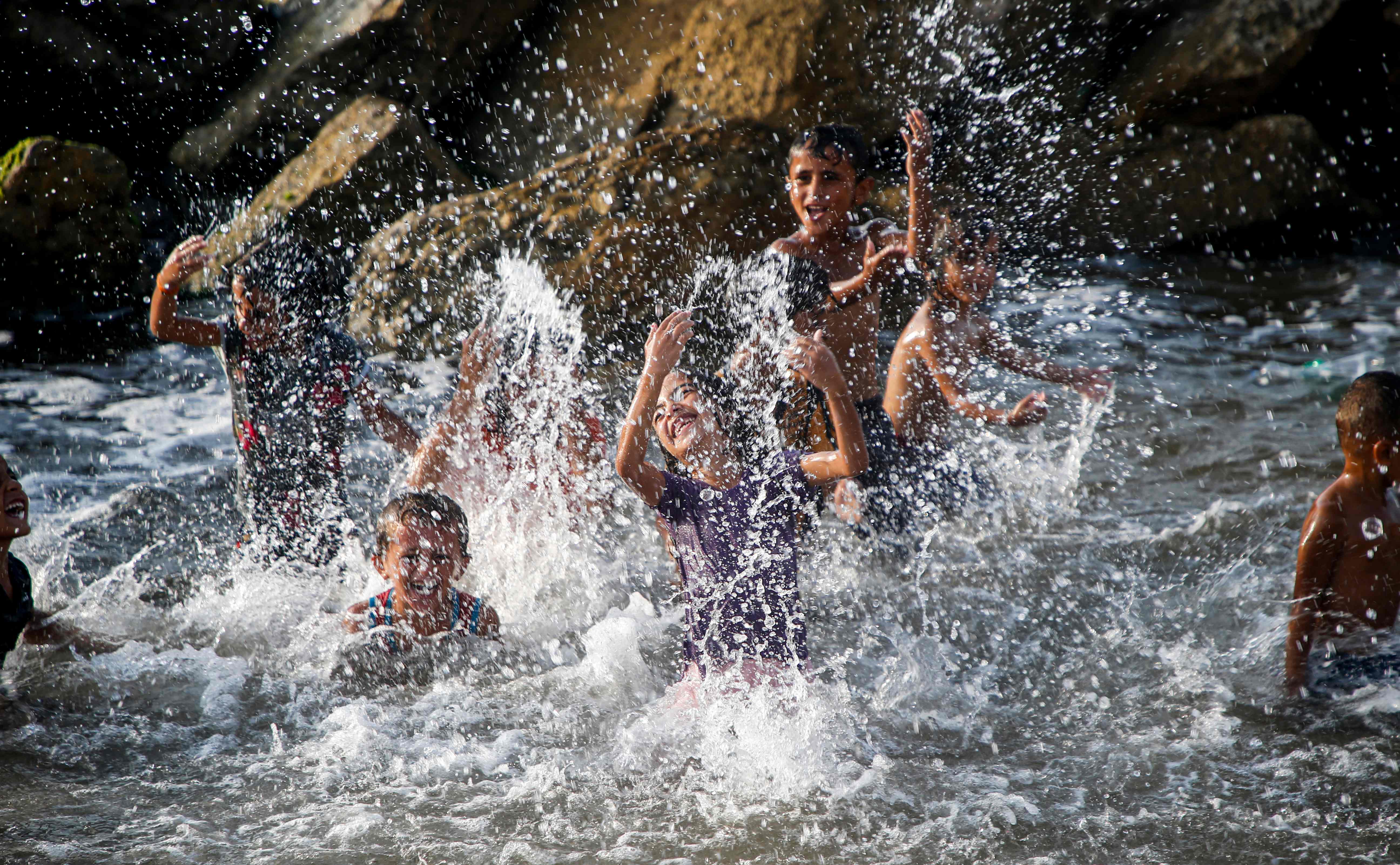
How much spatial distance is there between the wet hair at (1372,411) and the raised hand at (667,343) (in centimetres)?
182

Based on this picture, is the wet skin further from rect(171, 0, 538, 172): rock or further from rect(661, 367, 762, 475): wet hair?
rect(171, 0, 538, 172): rock

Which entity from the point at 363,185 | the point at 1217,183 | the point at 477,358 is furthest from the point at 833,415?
the point at 1217,183

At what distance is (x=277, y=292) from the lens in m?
4.19

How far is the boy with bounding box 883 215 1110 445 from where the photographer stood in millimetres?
4648

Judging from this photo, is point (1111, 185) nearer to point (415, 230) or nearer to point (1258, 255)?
point (1258, 255)

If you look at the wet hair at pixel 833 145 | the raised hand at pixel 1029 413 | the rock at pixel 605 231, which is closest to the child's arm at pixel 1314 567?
the raised hand at pixel 1029 413

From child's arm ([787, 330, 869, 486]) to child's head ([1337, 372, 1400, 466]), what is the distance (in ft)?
4.32

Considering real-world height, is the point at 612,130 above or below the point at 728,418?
above

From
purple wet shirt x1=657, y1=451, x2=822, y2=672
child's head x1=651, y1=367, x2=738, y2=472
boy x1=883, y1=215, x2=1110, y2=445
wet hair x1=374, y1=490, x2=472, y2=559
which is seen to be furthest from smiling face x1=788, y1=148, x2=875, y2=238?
wet hair x1=374, y1=490, x2=472, y2=559

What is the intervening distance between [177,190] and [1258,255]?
9917 millimetres

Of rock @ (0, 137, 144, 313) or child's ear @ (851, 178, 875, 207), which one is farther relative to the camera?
rock @ (0, 137, 144, 313)

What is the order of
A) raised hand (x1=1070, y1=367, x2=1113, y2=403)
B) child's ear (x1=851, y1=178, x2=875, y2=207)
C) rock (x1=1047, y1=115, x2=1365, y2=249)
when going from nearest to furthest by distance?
child's ear (x1=851, y1=178, x2=875, y2=207)
raised hand (x1=1070, y1=367, x2=1113, y2=403)
rock (x1=1047, y1=115, x2=1365, y2=249)

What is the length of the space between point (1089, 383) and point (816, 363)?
235 centimetres

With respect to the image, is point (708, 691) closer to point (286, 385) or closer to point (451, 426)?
point (451, 426)
